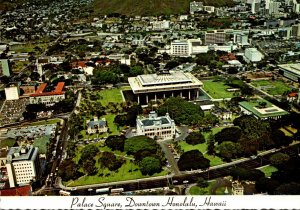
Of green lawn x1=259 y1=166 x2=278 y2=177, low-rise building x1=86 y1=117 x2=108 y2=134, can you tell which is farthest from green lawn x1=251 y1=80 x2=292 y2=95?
low-rise building x1=86 y1=117 x2=108 y2=134

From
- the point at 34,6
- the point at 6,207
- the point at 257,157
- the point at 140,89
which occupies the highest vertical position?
the point at 34,6

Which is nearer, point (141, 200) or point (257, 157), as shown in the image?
point (141, 200)

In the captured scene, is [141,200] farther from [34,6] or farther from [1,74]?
[34,6]

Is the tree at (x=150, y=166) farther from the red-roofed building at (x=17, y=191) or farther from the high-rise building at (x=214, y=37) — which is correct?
the high-rise building at (x=214, y=37)

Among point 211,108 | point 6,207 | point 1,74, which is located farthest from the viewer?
point 1,74

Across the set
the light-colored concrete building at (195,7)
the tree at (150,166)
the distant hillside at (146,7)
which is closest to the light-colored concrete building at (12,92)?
the tree at (150,166)

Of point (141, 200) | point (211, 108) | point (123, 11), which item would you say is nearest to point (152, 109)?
point (211, 108)

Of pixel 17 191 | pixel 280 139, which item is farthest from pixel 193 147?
pixel 17 191
